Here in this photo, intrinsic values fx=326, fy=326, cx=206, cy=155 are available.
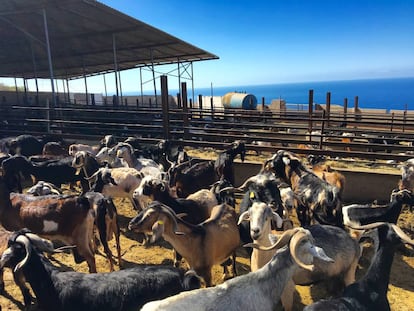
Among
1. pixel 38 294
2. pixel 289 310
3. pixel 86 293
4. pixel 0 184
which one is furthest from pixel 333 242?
pixel 0 184

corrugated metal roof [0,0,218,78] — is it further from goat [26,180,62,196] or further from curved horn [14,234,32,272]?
curved horn [14,234,32,272]

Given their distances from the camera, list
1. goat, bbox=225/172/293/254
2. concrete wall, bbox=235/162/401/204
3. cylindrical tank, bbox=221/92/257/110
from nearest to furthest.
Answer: goat, bbox=225/172/293/254
concrete wall, bbox=235/162/401/204
cylindrical tank, bbox=221/92/257/110

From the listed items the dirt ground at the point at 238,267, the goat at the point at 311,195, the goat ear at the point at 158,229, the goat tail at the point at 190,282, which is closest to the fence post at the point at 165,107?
the dirt ground at the point at 238,267

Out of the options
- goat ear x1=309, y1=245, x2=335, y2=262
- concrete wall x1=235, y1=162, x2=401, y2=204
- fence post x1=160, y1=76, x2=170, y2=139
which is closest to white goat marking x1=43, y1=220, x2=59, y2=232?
goat ear x1=309, y1=245, x2=335, y2=262

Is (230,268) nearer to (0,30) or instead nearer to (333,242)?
(333,242)

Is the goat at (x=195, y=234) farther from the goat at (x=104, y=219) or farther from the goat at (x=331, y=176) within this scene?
the goat at (x=331, y=176)

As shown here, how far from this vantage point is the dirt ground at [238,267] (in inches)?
161

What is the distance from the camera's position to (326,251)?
3.62 meters

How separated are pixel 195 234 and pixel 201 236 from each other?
93 mm

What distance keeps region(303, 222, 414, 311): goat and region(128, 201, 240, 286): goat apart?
1.58 metres

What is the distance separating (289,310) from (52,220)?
134 inches

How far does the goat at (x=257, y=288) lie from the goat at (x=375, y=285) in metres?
0.34

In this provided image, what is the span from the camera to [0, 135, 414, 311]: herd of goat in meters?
3.01

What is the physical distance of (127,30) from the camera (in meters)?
16.6
